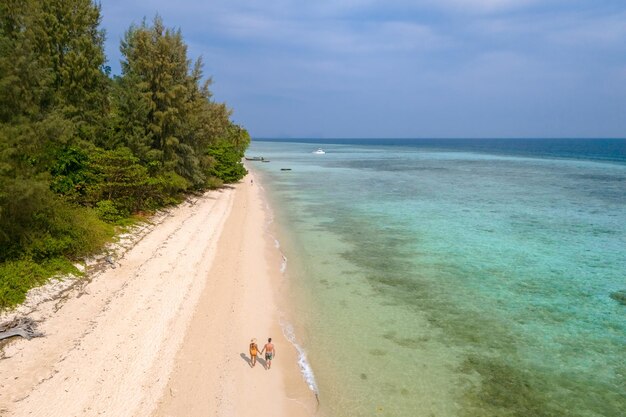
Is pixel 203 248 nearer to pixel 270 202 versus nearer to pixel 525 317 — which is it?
pixel 525 317

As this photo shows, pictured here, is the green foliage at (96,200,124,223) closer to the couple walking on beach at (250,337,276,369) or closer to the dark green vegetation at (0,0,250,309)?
the dark green vegetation at (0,0,250,309)

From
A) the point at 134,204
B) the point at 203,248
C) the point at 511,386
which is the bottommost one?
the point at 511,386

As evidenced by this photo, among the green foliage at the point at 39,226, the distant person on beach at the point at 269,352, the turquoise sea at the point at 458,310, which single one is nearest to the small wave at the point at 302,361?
the turquoise sea at the point at 458,310

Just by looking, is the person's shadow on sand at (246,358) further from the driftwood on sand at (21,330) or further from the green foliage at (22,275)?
the green foliage at (22,275)

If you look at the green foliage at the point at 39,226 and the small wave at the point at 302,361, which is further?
the green foliage at the point at 39,226

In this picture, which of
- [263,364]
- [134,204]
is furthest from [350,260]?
[134,204]

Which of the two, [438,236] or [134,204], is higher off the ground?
[134,204]

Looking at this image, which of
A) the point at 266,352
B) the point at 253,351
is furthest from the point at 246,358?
the point at 266,352

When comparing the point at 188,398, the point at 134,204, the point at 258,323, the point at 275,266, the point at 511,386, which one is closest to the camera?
the point at 188,398
